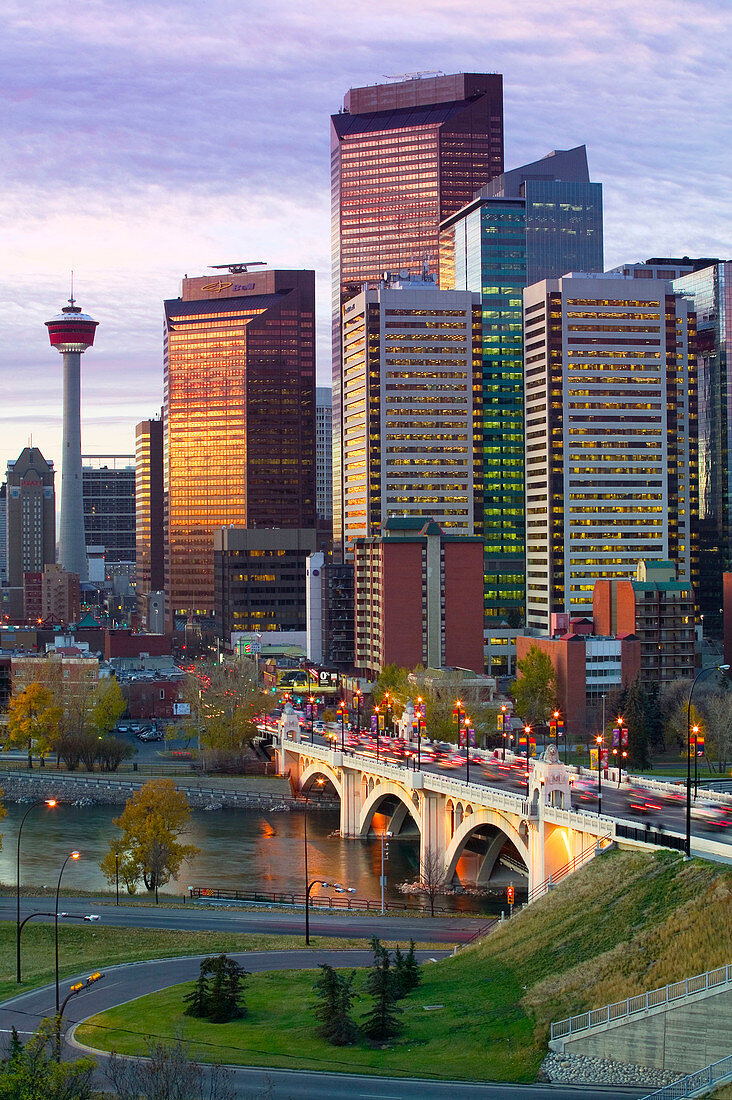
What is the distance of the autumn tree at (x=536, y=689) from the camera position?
163625 mm

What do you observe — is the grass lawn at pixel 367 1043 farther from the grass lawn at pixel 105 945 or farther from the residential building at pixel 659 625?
the residential building at pixel 659 625

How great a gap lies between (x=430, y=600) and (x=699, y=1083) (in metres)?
141

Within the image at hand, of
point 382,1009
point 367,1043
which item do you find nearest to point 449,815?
point 382,1009

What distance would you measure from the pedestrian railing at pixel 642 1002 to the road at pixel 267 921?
86.7 feet

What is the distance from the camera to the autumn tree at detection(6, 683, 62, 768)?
166500 mm

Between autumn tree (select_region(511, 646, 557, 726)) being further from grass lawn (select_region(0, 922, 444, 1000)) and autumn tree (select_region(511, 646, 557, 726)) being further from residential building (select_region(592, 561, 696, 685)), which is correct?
grass lawn (select_region(0, 922, 444, 1000))

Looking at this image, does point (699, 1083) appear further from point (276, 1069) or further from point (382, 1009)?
point (276, 1069)

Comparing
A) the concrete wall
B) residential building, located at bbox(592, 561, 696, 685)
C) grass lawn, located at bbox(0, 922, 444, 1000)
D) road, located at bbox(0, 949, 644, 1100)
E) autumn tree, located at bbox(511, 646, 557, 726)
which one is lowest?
grass lawn, located at bbox(0, 922, 444, 1000)

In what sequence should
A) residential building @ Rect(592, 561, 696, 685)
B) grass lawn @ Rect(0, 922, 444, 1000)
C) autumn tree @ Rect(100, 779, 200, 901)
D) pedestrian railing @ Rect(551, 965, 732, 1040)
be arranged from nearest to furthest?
pedestrian railing @ Rect(551, 965, 732, 1040) → grass lawn @ Rect(0, 922, 444, 1000) → autumn tree @ Rect(100, 779, 200, 901) → residential building @ Rect(592, 561, 696, 685)

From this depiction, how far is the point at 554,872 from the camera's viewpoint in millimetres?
85438

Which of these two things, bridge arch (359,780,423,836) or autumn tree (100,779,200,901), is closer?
autumn tree (100,779,200,901)

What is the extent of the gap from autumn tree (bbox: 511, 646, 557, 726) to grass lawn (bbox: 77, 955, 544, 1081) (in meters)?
100

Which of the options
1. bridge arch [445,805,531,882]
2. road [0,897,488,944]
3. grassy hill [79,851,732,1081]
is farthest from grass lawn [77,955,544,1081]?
bridge arch [445,805,531,882]

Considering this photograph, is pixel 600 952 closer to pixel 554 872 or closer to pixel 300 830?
pixel 554 872
